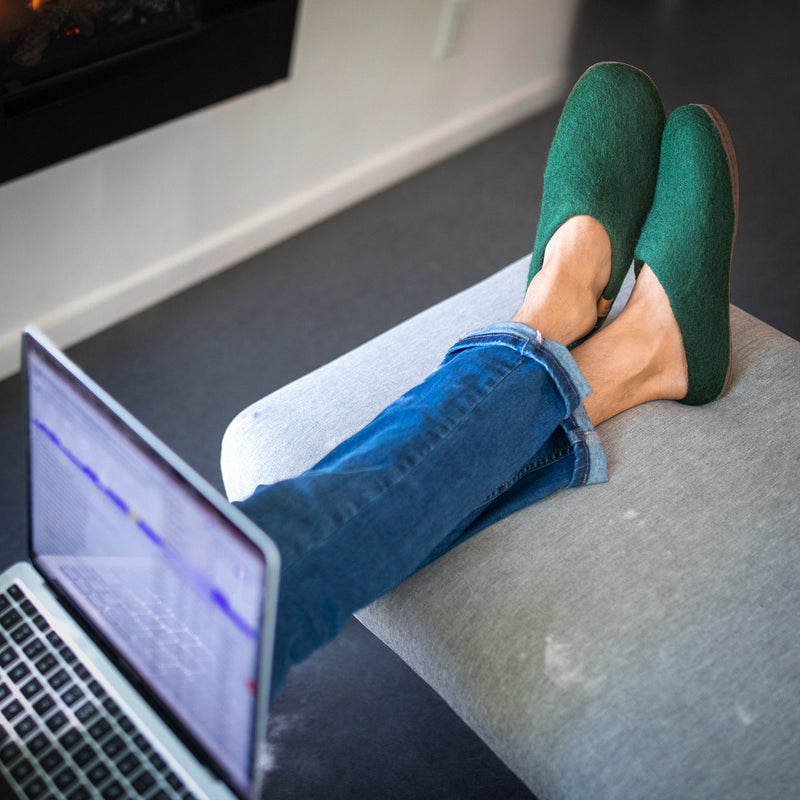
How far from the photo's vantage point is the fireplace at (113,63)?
1160 mm

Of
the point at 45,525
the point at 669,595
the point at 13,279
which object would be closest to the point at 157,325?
the point at 13,279

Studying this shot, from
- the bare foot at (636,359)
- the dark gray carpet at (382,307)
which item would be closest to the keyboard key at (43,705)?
the dark gray carpet at (382,307)

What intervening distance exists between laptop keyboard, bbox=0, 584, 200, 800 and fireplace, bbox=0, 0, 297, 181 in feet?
2.35

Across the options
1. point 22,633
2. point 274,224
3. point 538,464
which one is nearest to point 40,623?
point 22,633

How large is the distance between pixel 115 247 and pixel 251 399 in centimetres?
35

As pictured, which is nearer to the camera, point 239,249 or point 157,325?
point 157,325

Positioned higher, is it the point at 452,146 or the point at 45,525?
the point at 45,525

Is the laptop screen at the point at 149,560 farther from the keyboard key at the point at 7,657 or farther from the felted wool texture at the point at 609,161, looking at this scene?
the felted wool texture at the point at 609,161

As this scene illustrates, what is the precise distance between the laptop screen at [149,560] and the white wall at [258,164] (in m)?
0.75

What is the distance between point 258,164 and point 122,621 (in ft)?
3.80

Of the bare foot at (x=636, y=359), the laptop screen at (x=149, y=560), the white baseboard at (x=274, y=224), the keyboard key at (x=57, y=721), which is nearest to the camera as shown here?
the laptop screen at (x=149, y=560)

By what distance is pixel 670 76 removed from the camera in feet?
7.88

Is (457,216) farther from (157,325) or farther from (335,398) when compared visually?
(335,398)

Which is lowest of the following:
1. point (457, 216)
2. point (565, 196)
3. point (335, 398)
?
point (457, 216)
